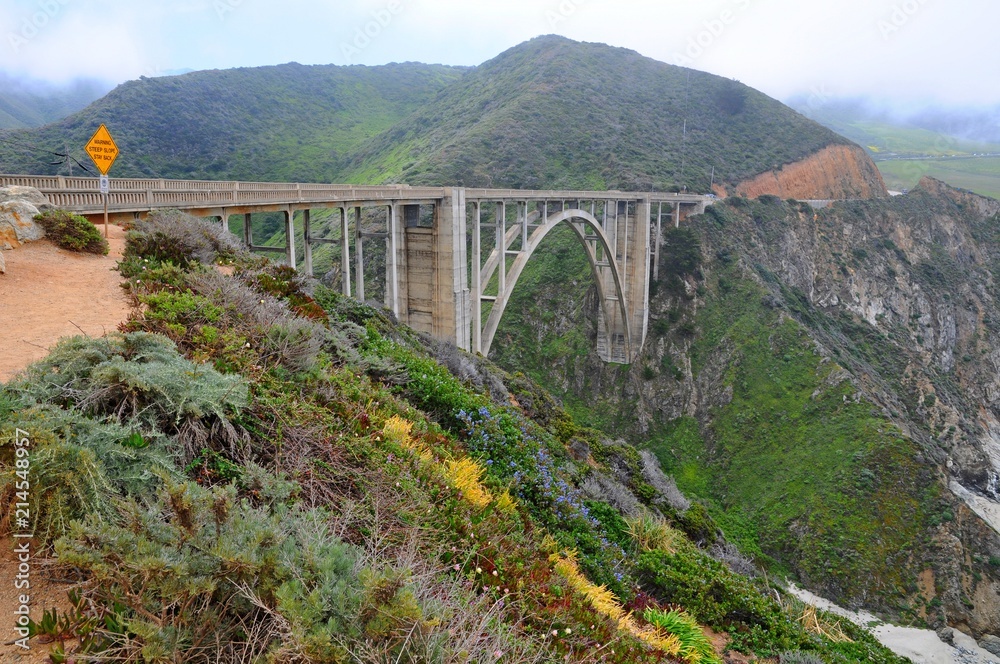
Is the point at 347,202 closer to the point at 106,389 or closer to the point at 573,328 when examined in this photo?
the point at 106,389

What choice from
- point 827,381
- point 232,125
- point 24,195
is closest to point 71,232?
point 24,195

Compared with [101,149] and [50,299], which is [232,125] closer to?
[101,149]

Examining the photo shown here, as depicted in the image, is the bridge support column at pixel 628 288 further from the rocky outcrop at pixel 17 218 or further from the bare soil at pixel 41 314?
the bare soil at pixel 41 314

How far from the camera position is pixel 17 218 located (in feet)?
28.7

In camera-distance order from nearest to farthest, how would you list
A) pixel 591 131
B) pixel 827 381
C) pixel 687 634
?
pixel 687 634 < pixel 827 381 < pixel 591 131

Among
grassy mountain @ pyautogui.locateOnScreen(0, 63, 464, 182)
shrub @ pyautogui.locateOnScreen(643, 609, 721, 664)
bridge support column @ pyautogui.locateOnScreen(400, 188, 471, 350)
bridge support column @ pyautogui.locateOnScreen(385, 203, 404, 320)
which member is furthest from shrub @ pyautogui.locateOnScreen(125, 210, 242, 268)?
grassy mountain @ pyautogui.locateOnScreen(0, 63, 464, 182)

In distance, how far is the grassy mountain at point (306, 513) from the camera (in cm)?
302

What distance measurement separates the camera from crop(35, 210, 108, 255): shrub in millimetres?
8867

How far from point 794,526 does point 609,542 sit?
2398 cm

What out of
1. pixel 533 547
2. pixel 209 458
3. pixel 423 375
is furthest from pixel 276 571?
pixel 423 375

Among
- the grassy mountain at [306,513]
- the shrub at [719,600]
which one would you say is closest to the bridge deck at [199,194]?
the grassy mountain at [306,513]

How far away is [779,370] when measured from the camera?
35469 mm

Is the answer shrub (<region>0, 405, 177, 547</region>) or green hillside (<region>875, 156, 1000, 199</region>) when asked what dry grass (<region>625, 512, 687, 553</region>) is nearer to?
shrub (<region>0, 405, 177, 547</region>)

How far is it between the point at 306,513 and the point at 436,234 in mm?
16896
